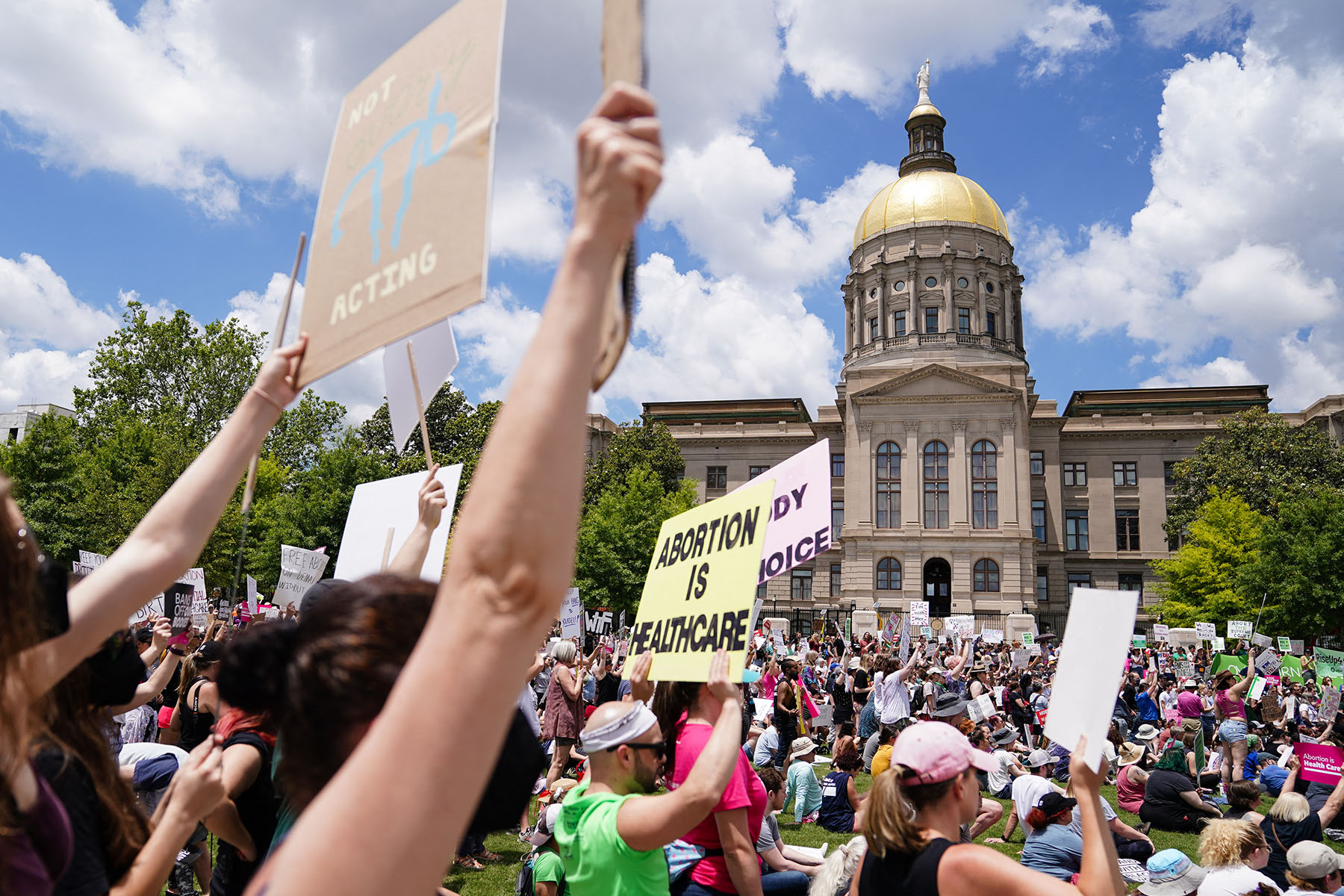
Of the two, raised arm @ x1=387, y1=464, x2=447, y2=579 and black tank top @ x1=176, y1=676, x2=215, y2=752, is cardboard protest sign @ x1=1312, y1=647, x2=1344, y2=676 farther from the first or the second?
raised arm @ x1=387, y1=464, x2=447, y2=579

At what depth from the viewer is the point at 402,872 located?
0.80 meters

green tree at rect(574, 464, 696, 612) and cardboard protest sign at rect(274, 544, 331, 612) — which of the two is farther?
green tree at rect(574, 464, 696, 612)

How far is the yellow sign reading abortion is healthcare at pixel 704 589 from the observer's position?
11.1 feet

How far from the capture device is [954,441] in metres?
54.6

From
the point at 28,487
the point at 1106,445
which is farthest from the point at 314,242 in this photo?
the point at 1106,445

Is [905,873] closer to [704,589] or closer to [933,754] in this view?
[933,754]

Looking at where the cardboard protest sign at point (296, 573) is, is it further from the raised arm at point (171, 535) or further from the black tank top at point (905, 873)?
the raised arm at point (171, 535)

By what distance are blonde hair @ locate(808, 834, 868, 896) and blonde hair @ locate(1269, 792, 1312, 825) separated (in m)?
4.30

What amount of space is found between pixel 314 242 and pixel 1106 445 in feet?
209

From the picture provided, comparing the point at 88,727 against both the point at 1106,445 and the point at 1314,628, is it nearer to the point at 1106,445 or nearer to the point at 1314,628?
the point at 1314,628

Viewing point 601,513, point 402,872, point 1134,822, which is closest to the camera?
point 402,872

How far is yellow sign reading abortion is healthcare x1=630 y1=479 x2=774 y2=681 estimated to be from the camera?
3375mm

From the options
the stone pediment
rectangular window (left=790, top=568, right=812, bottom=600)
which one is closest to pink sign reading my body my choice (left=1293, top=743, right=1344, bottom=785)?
the stone pediment

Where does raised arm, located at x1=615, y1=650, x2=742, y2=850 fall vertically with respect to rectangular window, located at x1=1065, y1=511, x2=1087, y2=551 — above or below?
below
